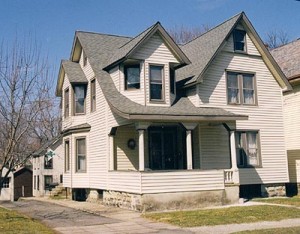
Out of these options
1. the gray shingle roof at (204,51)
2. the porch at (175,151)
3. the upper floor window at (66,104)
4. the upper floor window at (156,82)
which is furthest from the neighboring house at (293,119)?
the upper floor window at (66,104)

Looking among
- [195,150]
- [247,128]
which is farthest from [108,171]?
[247,128]

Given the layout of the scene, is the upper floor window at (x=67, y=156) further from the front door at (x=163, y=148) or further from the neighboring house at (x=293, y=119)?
the neighboring house at (x=293, y=119)

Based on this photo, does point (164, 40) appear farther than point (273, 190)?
No

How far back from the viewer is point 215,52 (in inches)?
742

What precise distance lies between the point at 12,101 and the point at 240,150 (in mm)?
12022

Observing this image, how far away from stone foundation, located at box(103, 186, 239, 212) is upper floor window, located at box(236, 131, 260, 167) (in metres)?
3.31

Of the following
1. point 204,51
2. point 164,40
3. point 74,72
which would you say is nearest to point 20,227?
point 164,40

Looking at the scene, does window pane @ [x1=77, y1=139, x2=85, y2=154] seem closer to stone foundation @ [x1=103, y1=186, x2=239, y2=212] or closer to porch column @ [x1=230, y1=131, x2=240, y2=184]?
stone foundation @ [x1=103, y1=186, x2=239, y2=212]

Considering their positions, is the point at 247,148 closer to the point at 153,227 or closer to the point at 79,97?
the point at 79,97

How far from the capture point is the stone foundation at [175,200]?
48.6 feet

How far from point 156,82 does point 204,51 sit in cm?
395

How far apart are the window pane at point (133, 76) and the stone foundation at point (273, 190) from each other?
862 centimetres

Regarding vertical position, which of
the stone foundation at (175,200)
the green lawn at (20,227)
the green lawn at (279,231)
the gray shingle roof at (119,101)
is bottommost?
the green lawn at (279,231)

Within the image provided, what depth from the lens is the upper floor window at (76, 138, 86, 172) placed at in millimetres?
20641
